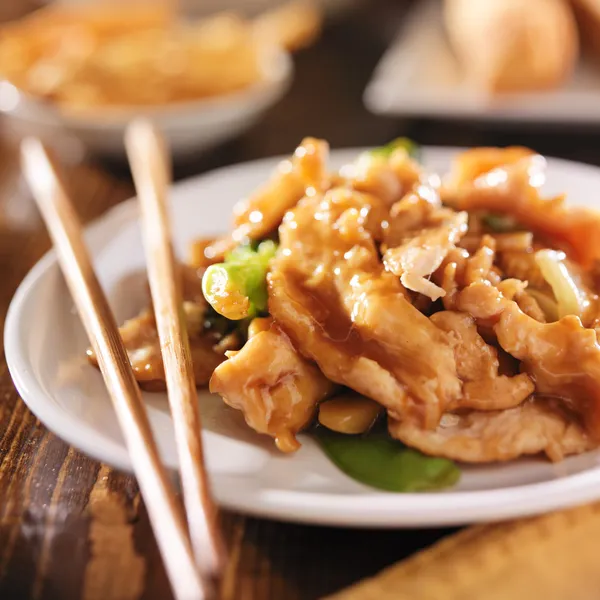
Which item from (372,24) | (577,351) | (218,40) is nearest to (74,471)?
(577,351)

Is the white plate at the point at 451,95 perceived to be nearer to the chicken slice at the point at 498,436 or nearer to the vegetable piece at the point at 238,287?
the vegetable piece at the point at 238,287

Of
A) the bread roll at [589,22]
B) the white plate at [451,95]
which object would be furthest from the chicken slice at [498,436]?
the bread roll at [589,22]

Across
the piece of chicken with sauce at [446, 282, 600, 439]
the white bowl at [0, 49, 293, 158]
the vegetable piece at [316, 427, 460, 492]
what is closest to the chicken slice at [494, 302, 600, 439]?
the piece of chicken with sauce at [446, 282, 600, 439]

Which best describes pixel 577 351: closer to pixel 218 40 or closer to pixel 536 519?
pixel 536 519

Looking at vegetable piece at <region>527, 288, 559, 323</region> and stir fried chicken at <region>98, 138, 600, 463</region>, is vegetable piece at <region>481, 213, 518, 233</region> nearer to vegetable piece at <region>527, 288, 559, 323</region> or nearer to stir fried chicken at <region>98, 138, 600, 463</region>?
stir fried chicken at <region>98, 138, 600, 463</region>

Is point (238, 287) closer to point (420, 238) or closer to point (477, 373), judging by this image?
point (420, 238)

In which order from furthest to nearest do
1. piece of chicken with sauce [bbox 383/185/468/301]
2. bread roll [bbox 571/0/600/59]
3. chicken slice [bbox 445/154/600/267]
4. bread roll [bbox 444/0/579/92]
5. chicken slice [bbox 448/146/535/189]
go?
bread roll [bbox 571/0/600/59] → bread roll [bbox 444/0/579/92] → chicken slice [bbox 448/146/535/189] → chicken slice [bbox 445/154/600/267] → piece of chicken with sauce [bbox 383/185/468/301]

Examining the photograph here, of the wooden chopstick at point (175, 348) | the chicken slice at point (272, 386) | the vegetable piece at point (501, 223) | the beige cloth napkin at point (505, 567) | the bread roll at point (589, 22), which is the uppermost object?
the wooden chopstick at point (175, 348)
